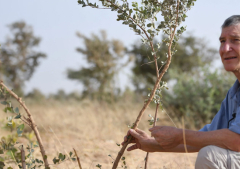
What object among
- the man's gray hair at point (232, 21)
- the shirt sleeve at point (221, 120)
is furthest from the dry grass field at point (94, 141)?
the man's gray hair at point (232, 21)

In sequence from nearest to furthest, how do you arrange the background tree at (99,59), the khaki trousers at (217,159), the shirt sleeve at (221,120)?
the khaki trousers at (217,159), the shirt sleeve at (221,120), the background tree at (99,59)

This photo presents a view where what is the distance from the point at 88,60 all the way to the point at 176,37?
14.0 meters

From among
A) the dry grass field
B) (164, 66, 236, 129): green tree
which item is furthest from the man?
(164, 66, 236, 129): green tree

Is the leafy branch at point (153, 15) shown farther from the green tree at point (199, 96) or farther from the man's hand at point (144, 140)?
the green tree at point (199, 96)

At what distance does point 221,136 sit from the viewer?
1589 millimetres

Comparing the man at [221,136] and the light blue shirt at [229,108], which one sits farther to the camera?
the light blue shirt at [229,108]

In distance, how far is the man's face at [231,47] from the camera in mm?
1834

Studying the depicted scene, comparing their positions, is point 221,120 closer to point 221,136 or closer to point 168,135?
point 221,136

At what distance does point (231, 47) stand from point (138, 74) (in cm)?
1477

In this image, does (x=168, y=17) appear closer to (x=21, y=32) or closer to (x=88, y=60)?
(x=88, y=60)

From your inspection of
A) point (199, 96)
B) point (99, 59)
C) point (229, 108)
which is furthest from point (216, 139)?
point (99, 59)

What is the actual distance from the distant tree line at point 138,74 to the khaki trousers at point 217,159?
3.59 metres

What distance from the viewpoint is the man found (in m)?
1.58

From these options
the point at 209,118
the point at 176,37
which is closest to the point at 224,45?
the point at 176,37
